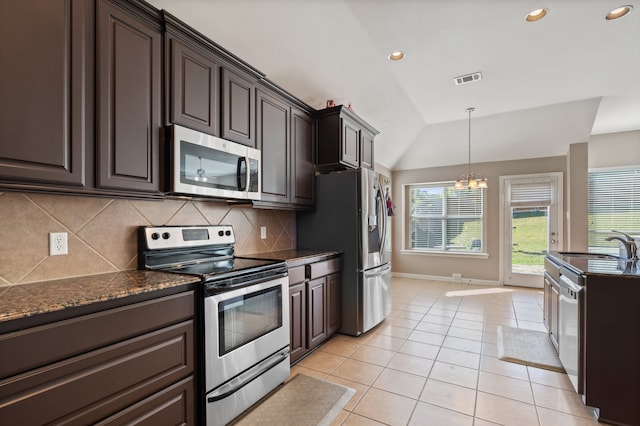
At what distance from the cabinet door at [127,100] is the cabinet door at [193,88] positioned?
9 centimetres

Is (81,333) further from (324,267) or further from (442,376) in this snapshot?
(442,376)

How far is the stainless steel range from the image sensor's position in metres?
1.70

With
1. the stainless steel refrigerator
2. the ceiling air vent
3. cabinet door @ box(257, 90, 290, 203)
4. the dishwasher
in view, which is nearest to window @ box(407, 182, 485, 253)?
the ceiling air vent

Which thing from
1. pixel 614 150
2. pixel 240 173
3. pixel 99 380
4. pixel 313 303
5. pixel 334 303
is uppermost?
pixel 614 150

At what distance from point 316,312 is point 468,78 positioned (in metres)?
3.39

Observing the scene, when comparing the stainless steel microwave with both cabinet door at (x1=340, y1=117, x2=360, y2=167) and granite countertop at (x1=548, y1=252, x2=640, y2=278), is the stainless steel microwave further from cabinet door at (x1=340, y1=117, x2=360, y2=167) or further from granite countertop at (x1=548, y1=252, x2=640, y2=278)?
granite countertop at (x1=548, y1=252, x2=640, y2=278)

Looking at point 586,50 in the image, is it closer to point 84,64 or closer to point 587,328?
point 587,328

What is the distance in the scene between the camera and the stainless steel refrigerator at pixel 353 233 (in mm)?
3166

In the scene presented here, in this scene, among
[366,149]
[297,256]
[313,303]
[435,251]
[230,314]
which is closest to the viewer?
[230,314]

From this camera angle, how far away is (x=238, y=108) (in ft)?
7.65

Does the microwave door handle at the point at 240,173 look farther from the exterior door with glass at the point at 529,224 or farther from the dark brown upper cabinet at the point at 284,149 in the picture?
the exterior door with glass at the point at 529,224

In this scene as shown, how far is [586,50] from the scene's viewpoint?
10.4 feet

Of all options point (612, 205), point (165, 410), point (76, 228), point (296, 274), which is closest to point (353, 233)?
point (296, 274)

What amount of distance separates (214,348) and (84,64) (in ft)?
5.27
